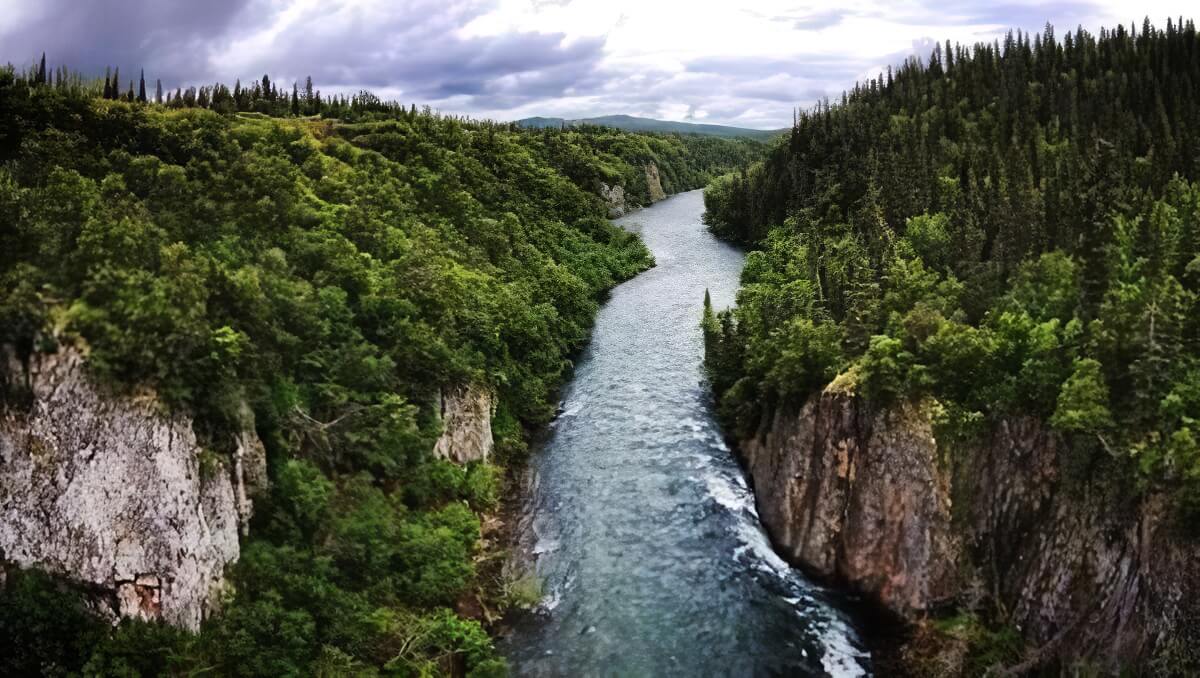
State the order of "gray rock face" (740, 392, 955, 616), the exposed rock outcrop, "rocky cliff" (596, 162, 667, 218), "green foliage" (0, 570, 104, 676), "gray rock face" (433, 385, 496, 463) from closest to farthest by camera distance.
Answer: "green foliage" (0, 570, 104, 676) → "gray rock face" (740, 392, 955, 616) → "gray rock face" (433, 385, 496, 463) → "rocky cliff" (596, 162, 667, 218) → the exposed rock outcrop

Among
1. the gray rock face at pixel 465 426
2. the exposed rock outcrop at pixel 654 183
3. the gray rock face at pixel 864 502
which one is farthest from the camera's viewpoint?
the exposed rock outcrop at pixel 654 183

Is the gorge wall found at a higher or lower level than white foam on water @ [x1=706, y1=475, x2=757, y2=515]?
higher

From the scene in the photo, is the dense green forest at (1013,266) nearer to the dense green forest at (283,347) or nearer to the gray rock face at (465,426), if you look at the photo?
the gray rock face at (465,426)

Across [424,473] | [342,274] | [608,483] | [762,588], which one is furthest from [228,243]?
[762,588]

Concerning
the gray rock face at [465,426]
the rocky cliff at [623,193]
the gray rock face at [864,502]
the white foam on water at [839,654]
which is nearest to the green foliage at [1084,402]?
the gray rock face at [864,502]

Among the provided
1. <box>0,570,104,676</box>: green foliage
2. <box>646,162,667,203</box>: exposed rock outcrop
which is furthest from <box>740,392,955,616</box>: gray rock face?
<box>646,162,667,203</box>: exposed rock outcrop

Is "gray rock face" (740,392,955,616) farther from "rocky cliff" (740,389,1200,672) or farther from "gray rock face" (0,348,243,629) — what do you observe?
"gray rock face" (0,348,243,629)
